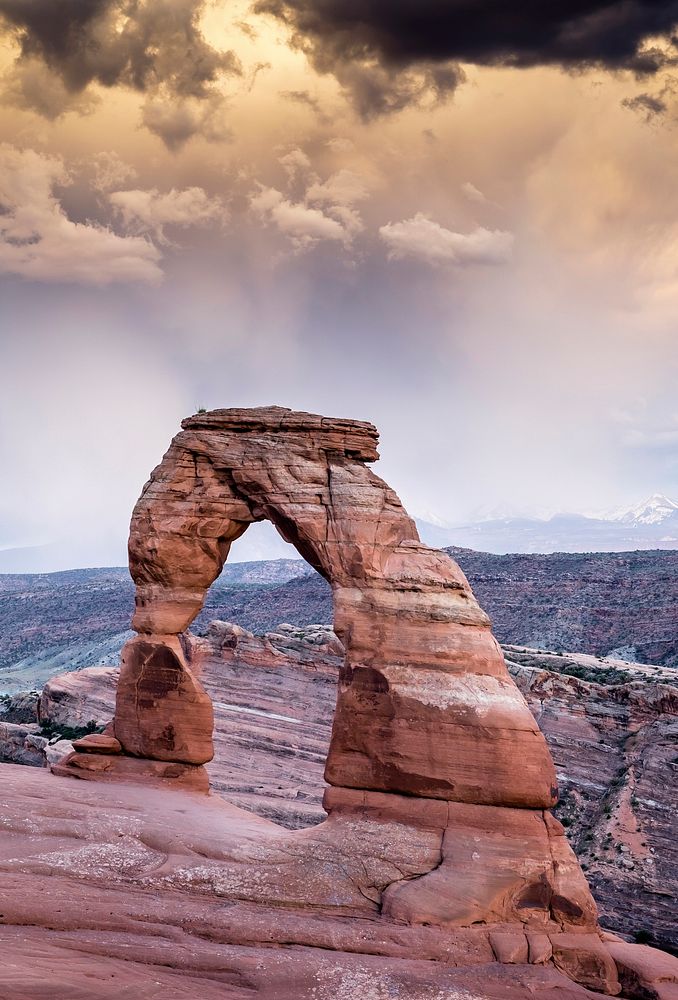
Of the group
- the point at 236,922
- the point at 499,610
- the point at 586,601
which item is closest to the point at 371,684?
the point at 236,922

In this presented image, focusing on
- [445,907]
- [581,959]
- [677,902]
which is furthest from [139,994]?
[677,902]

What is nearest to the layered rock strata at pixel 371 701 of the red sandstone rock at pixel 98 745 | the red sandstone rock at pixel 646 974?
the red sandstone rock at pixel 98 745

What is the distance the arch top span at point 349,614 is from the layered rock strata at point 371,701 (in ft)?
0.12

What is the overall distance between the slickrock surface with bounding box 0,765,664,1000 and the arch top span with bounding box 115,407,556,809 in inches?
65.2

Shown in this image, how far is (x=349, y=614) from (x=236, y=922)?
24.6ft

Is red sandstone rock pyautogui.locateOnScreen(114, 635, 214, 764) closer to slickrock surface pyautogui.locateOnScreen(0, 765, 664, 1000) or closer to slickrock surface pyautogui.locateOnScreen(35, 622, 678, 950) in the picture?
slickrock surface pyautogui.locateOnScreen(0, 765, 664, 1000)

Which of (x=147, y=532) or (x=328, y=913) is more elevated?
(x=147, y=532)

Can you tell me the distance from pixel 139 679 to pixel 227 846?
7.30 metres

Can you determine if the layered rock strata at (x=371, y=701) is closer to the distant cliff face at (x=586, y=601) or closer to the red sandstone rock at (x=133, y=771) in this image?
the red sandstone rock at (x=133, y=771)

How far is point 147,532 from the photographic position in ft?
80.7

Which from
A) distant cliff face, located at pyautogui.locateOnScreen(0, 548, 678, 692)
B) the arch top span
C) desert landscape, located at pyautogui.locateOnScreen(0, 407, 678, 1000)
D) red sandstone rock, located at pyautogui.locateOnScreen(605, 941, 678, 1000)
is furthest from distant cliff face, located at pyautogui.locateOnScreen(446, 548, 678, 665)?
red sandstone rock, located at pyautogui.locateOnScreen(605, 941, 678, 1000)

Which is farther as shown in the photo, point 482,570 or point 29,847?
point 482,570

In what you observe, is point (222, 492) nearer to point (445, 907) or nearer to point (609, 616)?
point (445, 907)

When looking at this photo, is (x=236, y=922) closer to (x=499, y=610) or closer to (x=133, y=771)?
(x=133, y=771)
